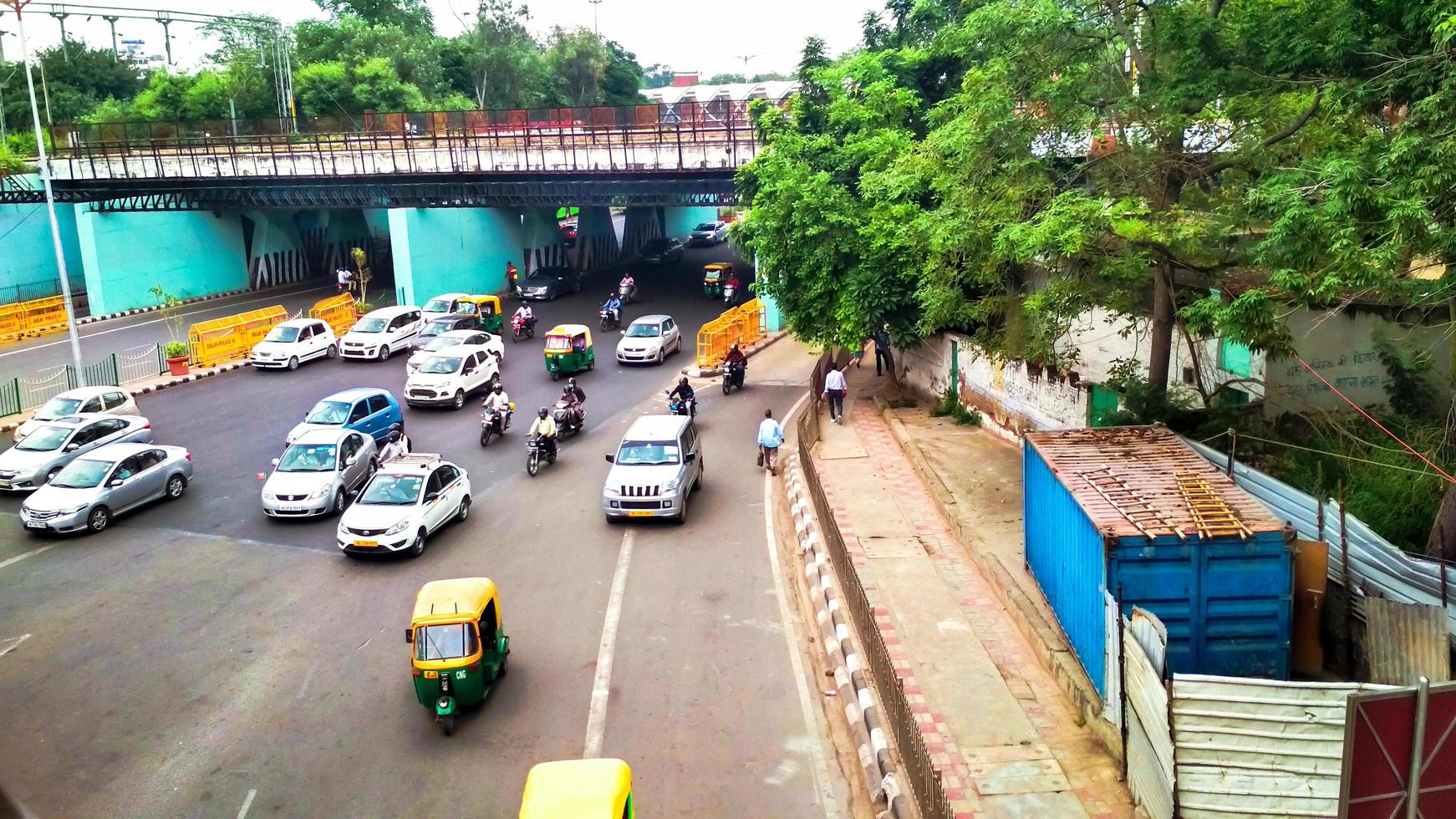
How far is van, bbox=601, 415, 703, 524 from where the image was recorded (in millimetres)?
17984

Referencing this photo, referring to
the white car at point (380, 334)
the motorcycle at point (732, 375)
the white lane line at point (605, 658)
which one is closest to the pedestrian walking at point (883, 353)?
the motorcycle at point (732, 375)

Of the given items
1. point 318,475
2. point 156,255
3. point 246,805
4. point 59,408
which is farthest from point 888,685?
point 156,255

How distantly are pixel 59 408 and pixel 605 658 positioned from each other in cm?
1568

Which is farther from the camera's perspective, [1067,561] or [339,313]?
[339,313]

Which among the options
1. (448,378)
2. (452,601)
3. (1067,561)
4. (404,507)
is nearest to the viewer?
(452,601)

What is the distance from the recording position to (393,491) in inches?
672

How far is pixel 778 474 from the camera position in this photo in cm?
2170

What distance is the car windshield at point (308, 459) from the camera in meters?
19.0

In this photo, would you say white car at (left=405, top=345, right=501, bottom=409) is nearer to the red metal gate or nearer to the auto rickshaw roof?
the auto rickshaw roof

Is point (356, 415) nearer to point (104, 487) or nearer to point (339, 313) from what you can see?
point (104, 487)

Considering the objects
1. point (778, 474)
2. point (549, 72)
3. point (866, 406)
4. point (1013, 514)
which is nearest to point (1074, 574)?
point (1013, 514)

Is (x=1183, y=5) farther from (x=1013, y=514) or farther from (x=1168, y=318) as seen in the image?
(x=1013, y=514)

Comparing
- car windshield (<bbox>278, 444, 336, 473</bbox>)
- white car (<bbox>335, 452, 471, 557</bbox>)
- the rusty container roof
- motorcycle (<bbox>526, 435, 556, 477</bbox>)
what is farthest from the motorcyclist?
the rusty container roof

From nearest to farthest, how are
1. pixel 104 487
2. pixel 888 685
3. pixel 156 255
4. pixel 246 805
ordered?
pixel 246 805 → pixel 888 685 → pixel 104 487 → pixel 156 255
